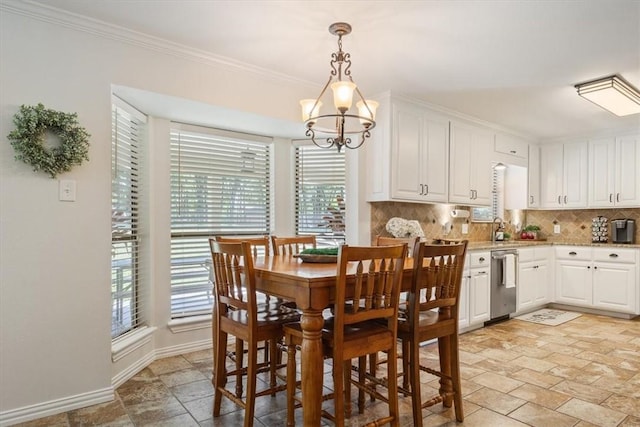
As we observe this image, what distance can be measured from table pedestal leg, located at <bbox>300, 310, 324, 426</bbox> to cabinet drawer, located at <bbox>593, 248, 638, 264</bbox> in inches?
181

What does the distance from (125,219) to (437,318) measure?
2.34 m

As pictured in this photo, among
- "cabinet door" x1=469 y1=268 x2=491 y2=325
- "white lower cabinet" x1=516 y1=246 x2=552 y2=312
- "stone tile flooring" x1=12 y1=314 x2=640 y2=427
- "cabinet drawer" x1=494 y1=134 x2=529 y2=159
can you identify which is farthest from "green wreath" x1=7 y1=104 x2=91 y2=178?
"white lower cabinet" x1=516 y1=246 x2=552 y2=312

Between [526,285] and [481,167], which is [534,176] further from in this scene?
[526,285]

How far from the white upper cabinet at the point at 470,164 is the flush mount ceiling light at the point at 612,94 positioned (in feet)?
3.85

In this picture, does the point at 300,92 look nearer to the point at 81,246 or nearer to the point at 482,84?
the point at 482,84

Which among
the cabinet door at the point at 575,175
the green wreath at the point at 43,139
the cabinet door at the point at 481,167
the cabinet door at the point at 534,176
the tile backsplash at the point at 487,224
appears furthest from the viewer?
the cabinet door at the point at 534,176

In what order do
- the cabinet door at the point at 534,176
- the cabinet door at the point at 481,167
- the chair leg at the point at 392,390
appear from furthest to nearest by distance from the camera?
the cabinet door at the point at 534,176, the cabinet door at the point at 481,167, the chair leg at the point at 392,390

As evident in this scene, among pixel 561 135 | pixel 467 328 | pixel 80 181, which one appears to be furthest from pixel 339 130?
pixel 561 135

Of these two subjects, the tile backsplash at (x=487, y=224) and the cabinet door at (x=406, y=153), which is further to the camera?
the tile backsplash at (x=487, y=224)

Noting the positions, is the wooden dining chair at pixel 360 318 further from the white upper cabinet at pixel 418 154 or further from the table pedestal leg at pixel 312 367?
the white upper cabinet at pixel 418 154

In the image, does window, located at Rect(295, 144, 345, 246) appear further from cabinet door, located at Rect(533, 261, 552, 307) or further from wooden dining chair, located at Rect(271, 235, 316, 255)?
cabinet door, located at Rect(533, 261, 552, 307)

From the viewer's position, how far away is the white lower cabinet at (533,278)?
15.8ft

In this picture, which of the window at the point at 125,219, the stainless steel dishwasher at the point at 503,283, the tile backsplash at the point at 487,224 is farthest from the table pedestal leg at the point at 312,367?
the stainless steel dishwasher at the point at 503,283

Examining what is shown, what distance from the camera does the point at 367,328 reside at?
6.87 feet
